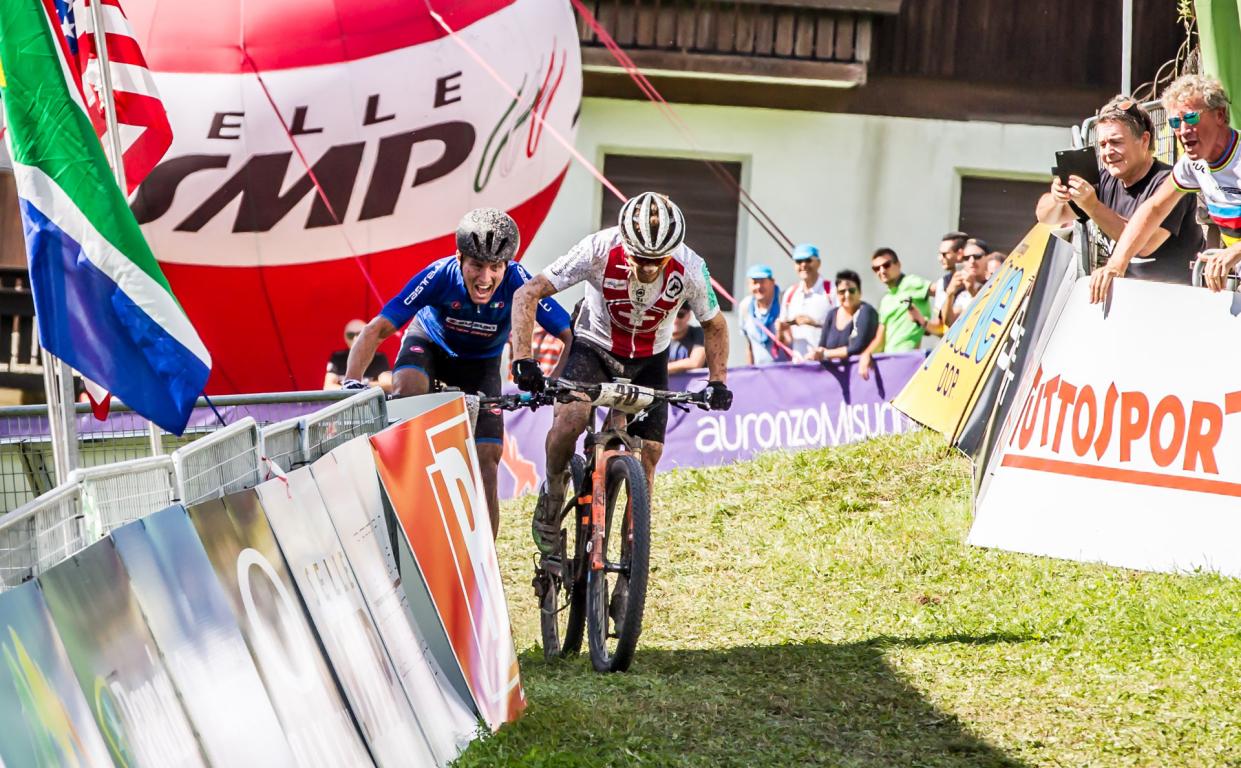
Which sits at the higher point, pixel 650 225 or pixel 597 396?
pixel 650 225

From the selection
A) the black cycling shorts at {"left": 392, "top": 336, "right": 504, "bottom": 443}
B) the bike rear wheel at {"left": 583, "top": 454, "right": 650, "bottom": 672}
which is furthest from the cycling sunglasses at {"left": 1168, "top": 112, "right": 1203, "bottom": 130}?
the black cycling shorts at {"left": 392, "top": 336, "right": 504, "bottom": 443}

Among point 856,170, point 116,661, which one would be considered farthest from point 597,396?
point 856,170

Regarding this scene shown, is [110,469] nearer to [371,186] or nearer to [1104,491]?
[1104,491]

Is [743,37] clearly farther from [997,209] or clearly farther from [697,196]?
[997,209]

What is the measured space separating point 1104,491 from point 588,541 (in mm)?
2591

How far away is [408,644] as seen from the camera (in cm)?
494

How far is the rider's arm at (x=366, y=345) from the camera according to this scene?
7723mm

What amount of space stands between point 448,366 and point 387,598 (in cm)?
355

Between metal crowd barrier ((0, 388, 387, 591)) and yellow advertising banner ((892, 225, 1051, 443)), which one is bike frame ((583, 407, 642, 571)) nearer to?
metal crowd barrier ((0, 388, 387, 591))

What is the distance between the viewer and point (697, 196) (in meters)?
20.8

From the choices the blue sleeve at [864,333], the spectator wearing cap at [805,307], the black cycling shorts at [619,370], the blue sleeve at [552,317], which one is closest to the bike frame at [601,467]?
the black cycling shorts at [619,370]

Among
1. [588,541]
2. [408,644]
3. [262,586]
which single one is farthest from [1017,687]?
[262,586]

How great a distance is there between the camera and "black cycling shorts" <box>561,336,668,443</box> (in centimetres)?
760

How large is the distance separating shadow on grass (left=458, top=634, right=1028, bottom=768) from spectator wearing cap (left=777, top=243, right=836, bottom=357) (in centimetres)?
727
